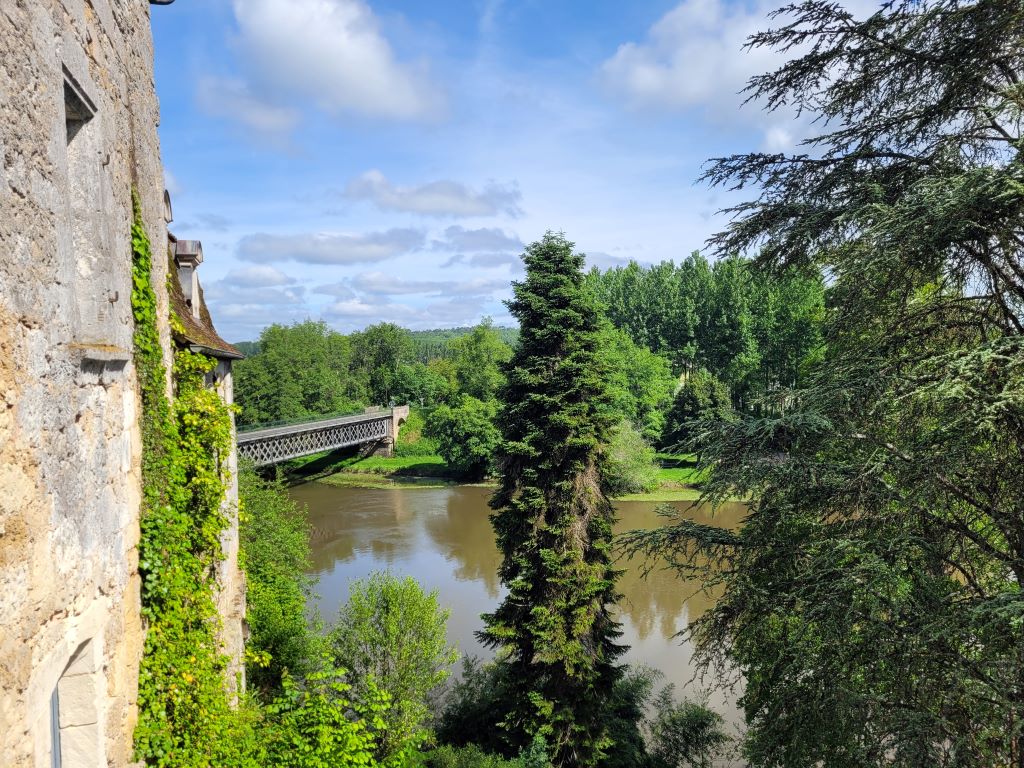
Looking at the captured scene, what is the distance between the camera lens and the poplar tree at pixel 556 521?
1145cm

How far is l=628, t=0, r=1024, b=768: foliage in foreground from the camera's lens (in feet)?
16.3

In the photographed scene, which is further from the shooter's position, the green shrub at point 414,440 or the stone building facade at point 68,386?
the green shrub at point 414,440

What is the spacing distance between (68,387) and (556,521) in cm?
976

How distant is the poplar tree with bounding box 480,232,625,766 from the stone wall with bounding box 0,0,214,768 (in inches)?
328

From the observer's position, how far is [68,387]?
3.19 metres

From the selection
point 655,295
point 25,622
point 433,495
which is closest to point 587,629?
point 25,622

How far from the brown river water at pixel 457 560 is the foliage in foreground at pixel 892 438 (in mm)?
4180

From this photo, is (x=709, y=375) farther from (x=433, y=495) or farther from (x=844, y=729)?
(x=844, y=729)

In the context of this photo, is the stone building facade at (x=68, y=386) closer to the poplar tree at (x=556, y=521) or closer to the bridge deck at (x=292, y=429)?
the poplar tree at (x=556, y=521)

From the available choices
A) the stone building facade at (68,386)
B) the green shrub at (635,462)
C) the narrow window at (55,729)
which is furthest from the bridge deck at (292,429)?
the narrow window at (55,729)

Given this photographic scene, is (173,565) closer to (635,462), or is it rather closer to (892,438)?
(892,438)

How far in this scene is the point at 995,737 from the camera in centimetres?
559

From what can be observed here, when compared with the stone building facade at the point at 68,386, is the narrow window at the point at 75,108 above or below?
above

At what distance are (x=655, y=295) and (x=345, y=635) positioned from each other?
44.2 m
